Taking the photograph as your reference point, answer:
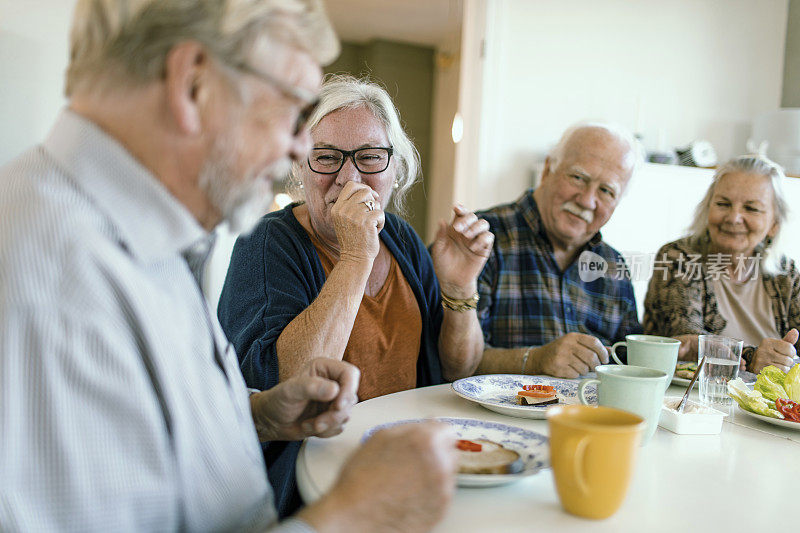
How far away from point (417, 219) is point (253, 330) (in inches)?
229

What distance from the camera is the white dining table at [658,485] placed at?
75cm

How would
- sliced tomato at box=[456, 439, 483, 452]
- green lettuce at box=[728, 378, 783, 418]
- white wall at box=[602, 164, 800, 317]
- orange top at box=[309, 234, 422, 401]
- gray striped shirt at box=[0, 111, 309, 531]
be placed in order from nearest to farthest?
gray striped shirt at box=[0, 111, 309, 531] < sliced tomato at box=[456, 439, 483, 452] < green lettuce at box=[728, 378, 783, 418] < orange top at box=[309, 234, 422, 401] < white wall at box=[602, 164, 800, 317]

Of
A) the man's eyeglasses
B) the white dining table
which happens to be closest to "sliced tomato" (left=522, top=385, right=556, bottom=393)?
the white dining table

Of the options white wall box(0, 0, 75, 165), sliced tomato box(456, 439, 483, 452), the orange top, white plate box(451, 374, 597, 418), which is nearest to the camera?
sliced tomato box(456, 439, 483, 452)

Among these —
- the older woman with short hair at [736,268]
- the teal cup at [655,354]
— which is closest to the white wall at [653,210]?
the older woman with short hair at [736,268]

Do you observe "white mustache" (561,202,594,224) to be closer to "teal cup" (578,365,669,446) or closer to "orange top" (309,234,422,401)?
"orange top" (309,234,422,401)

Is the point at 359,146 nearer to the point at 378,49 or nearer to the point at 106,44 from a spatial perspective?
the point at 106,44

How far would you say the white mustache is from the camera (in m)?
2.08

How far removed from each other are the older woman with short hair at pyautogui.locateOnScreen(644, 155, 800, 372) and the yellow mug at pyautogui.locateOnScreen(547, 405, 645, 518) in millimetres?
1626

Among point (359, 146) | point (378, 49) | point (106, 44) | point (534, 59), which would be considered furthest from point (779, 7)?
point (106, 44)

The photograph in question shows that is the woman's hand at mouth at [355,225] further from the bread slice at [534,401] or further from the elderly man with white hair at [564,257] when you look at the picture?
the elderly man with white hair at [564,257]

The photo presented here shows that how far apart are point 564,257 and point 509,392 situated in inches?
37.7

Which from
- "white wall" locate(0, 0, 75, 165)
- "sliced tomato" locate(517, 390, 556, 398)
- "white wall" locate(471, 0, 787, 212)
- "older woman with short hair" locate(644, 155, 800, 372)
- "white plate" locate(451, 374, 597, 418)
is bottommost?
"white plate" locate(451, 374, 597, 418)

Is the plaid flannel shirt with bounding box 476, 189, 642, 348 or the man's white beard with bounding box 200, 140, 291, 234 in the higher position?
the man's white beard with bounding box 200, 140, 291, 234
